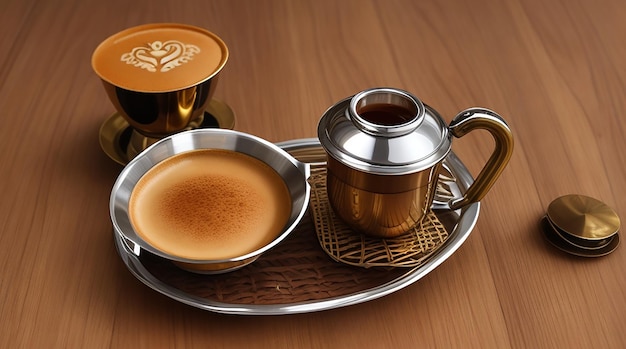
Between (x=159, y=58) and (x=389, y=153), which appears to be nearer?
(x=389, y=153)

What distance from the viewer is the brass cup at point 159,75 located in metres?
0.86

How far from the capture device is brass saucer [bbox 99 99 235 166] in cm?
93

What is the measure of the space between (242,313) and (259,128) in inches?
13.8

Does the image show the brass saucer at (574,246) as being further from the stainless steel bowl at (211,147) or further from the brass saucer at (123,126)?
the brass saucer at (123,126)

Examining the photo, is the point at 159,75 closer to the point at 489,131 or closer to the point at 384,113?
the point at 384,113

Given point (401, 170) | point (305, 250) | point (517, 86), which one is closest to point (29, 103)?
point (305, 250)

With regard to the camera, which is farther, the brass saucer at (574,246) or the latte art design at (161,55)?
the latte art design at (161,55)

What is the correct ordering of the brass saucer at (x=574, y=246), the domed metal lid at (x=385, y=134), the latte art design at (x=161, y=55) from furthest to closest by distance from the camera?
the latte art design at (x=161, y=55) → the brass saucer at (x=574, y=246) → the domed metal lid at (x=385, y=134)

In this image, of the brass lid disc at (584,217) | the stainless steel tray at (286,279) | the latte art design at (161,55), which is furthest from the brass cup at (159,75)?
the brass lid disc at (584,217)

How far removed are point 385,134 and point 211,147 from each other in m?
0.24

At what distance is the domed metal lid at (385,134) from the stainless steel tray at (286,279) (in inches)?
4.8

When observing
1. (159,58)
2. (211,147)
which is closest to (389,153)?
(211,147)

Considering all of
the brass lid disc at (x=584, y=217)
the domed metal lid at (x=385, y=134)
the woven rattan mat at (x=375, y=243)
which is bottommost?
the woven rattan mat at (x=375, y=243)

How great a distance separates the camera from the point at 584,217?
0.82 meters
